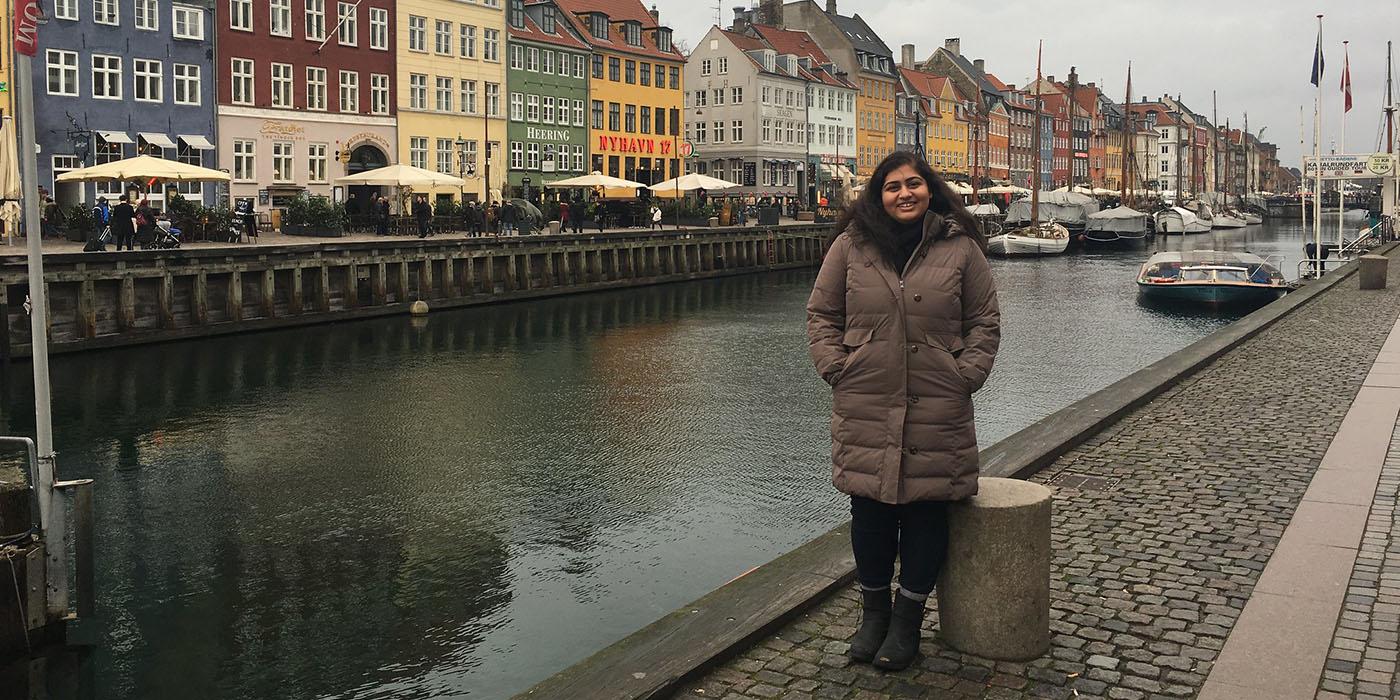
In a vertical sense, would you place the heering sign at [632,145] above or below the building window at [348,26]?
below

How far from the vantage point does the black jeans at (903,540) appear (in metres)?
5.57

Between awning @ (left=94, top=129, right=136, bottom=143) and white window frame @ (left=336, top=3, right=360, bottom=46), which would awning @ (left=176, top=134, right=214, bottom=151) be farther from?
white window frame @ (left=336, top=3, right=360, bottom=46)

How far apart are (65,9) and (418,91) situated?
1621 centimetres

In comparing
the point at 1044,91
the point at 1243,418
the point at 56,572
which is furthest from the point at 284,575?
the point at 1044,91

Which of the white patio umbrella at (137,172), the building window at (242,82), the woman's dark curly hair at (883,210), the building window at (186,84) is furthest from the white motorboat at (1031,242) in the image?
the woman's dark curly hair at (883,210)

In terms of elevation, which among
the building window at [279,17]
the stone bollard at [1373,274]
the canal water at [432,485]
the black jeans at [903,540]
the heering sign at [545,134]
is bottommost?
the canal water at [432,485]

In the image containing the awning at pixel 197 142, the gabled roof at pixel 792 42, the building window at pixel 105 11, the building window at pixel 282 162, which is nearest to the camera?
the building window at pixel 105 11

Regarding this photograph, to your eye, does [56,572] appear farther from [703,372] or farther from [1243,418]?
[703,372]

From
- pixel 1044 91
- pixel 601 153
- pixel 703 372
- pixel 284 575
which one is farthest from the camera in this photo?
pixel 1044 91

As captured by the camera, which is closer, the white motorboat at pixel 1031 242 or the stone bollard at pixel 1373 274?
the stone bollard at pixel 1373 274

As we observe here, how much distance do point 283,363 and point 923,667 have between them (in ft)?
70.5

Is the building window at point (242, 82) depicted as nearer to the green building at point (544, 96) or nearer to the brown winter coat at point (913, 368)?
the green building at point (544, 96)

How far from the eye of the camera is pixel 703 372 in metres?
24.3

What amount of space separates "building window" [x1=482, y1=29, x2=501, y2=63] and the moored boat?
33568 millimetres
